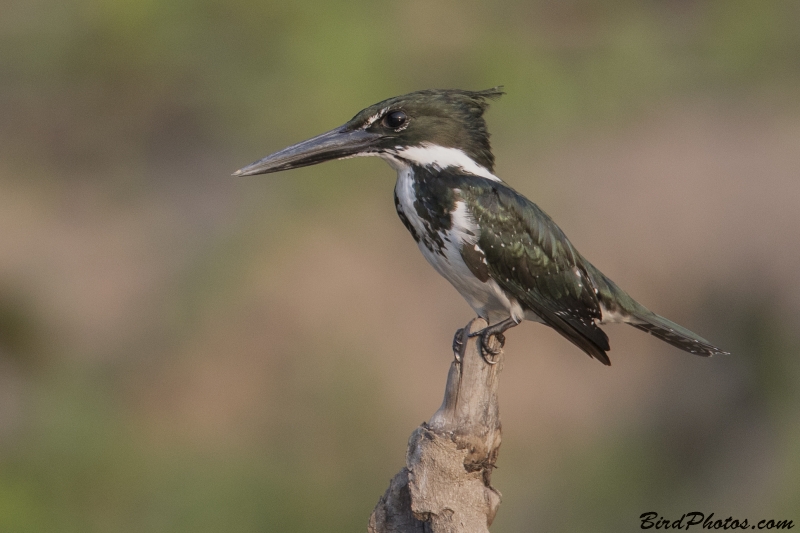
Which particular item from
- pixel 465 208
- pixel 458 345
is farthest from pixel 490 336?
pixel 465 208

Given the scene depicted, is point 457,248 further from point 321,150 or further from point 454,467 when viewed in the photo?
point 454,467

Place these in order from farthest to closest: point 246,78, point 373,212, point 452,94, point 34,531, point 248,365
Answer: point 246,78 → point 373,212 → point 248,365 → point 34,531 → point 452,94

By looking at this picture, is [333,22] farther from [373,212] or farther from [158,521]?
[158,521]

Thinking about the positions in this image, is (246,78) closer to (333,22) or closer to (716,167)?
A: (333,22)

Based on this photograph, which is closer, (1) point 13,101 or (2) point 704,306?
(2) point 704,306

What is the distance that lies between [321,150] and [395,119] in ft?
0.80

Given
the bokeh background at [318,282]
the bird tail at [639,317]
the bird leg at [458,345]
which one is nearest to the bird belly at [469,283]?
the bird leg at [458,345]

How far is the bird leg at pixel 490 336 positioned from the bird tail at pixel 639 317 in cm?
42

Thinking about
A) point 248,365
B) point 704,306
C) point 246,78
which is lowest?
point 704,306

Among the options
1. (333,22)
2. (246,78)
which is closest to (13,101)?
(246,78)

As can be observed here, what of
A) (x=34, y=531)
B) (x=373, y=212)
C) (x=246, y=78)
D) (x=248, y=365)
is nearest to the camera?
(x=34, y=531)

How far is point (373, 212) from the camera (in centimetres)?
634

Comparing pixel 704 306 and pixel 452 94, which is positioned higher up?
pixel 452 94

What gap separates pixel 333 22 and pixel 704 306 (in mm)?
2949
